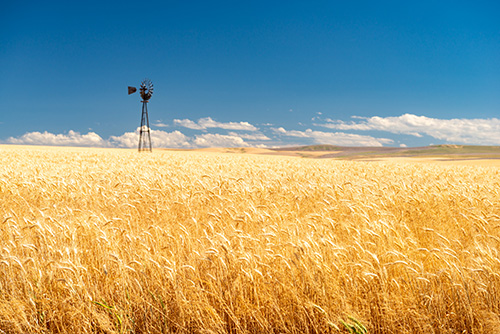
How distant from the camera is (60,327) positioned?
2730 millimetres

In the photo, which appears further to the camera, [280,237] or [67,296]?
[280,237]

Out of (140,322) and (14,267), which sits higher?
(14,267)

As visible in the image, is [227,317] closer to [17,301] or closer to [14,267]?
[17,301]

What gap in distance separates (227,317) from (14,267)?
210cm

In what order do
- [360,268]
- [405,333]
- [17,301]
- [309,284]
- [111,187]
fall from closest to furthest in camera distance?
[405,333]
[17,301]
[309,284]
[360,268]
[111,187]

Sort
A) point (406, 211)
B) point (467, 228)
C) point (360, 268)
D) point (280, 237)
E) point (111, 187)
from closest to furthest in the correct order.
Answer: point (360, 268), point (280, 237), point (467, 228), point (406, 211), point (111, 187)

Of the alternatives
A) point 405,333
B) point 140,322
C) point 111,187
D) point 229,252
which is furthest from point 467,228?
point 111,187

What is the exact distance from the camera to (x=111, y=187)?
25.1 ft

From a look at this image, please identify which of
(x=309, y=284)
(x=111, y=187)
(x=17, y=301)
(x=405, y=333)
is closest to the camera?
(x=405, y=333)

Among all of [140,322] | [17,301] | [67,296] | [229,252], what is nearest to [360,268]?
[229,252]

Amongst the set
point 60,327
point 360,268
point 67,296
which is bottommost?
point 60,327

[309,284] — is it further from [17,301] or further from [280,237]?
[17,301]

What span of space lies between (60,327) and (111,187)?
5.25 meters

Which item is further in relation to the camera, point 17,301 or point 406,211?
point 406,211
